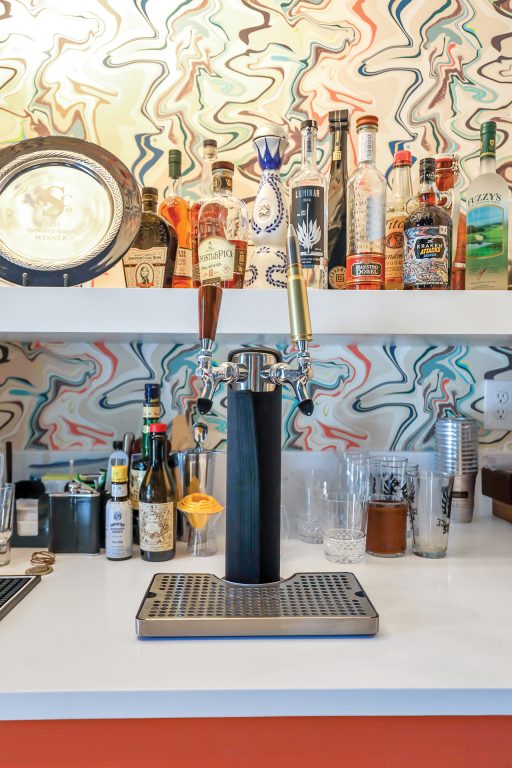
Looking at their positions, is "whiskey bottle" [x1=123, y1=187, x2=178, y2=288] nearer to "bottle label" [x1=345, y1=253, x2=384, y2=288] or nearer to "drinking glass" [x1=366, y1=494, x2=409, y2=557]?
"bottle label" [x1=345, y1=253, x2=384, y2=288]

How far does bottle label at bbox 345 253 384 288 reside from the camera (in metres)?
1.17

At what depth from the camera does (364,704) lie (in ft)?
2.20

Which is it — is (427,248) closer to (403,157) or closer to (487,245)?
(487,245)

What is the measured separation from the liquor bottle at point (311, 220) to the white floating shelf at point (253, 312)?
0.10 m

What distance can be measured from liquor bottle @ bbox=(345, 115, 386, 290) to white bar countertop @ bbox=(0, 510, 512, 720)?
0.57 m

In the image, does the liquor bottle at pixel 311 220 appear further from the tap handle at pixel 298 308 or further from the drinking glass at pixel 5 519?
the drinking glass at pixel 5 519

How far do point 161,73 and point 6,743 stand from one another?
1382mm

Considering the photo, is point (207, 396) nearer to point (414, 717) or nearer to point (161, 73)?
point (414, 717)

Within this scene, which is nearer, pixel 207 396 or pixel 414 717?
pixel 414 717

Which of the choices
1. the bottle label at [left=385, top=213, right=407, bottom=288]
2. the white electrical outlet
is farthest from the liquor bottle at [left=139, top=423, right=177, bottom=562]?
the white electrical outlet

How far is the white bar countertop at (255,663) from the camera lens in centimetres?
66

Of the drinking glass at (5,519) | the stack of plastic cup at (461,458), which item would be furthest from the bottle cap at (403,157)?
the drinking glass at (5,519)

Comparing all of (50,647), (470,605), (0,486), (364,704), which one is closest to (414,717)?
(364,704)

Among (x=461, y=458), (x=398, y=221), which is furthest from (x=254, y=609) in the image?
(x=398, y=221)
